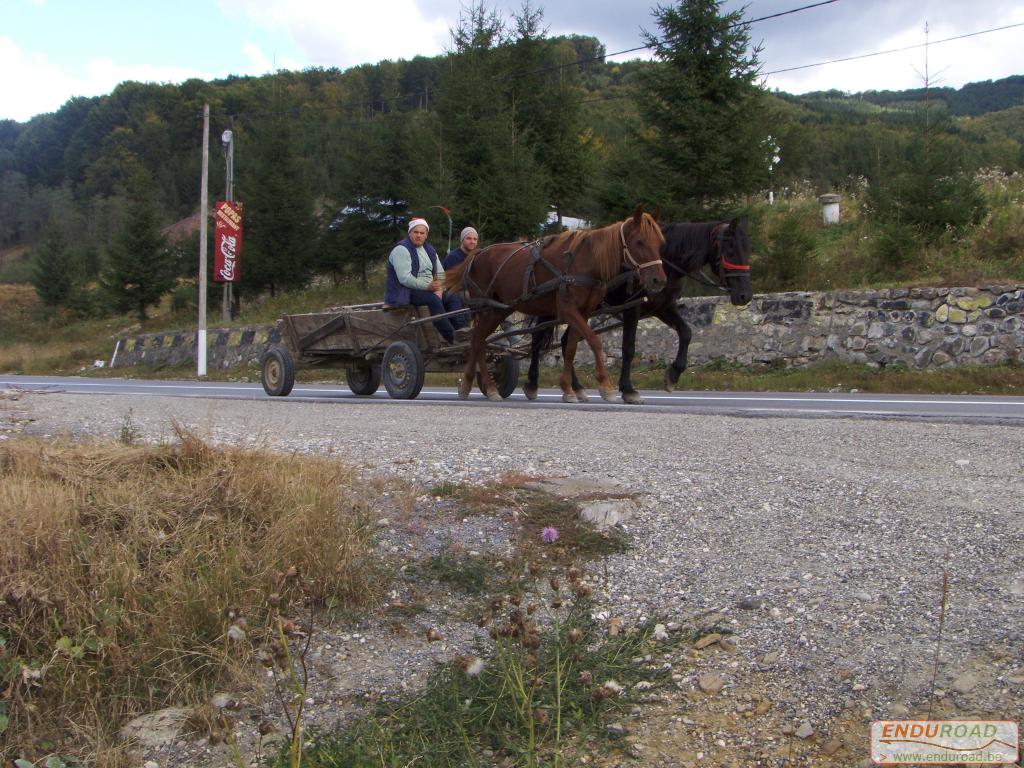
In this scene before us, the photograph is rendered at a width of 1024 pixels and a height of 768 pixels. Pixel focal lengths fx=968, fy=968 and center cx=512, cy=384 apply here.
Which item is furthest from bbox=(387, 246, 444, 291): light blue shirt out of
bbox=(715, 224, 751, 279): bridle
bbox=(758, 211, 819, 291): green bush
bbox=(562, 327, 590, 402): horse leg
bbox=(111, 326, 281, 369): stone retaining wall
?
bbox=(111, 326, 281, 369): stone retaining wall

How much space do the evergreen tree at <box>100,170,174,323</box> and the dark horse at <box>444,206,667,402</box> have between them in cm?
3013

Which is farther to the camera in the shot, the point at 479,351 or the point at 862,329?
the point at 862,329

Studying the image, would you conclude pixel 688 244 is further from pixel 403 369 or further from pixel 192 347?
pixel 192 347

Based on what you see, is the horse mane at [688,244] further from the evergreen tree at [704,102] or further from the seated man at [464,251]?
the evergreen tree at [704,102]

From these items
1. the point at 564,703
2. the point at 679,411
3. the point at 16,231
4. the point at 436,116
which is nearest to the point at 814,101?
the point at 436,116

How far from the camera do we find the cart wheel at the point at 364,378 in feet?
41.0

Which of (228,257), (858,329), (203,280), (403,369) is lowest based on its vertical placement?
(403,369)

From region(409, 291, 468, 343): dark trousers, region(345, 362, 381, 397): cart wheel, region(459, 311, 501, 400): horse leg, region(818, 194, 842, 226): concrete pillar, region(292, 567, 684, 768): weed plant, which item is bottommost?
region(292, 567, 684, 768): weed plant

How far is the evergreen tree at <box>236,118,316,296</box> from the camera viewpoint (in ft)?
105

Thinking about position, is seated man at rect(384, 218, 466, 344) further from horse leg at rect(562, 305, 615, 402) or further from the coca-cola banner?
the coca-cola banner

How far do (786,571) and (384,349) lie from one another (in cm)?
796

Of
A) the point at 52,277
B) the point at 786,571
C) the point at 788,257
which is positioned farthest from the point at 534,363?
the point at 52,277

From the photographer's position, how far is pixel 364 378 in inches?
501

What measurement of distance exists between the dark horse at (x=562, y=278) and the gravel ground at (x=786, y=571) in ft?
9.82
